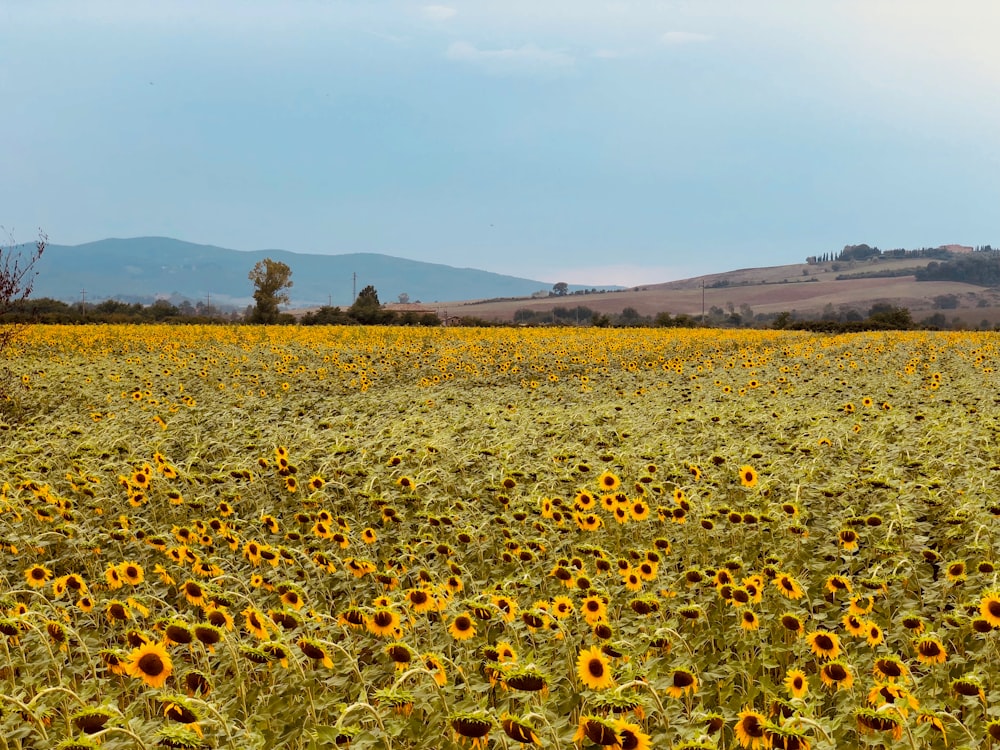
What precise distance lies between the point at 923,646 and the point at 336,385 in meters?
12.2

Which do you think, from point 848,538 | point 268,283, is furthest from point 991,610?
point 268,283

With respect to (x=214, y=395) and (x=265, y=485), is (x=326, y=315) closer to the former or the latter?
(x=214, y=395)

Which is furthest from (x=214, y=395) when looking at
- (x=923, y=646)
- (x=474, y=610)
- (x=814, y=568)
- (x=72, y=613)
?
(x=923, y=646)

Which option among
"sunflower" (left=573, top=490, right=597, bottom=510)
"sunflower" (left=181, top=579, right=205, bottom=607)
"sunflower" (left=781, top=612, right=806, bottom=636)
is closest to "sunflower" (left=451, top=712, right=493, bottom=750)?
"sunflower" (left=181, top=579, right=205, bottom=607)

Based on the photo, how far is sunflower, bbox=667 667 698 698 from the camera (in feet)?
8.88

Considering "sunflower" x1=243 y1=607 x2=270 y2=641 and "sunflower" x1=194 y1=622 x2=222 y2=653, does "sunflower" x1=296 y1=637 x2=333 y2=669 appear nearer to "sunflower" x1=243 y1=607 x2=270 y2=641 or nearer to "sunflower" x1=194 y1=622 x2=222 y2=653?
"sunflower" x1=243 y1=607 x2=270 y2=641

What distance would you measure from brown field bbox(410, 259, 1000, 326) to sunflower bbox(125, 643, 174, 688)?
94.1m

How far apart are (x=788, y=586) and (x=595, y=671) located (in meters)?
1.62

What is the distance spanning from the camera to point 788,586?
383 centimetres

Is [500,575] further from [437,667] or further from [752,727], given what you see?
[752,727]

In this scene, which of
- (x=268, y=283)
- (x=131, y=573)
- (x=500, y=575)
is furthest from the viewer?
(x=268, y=283)

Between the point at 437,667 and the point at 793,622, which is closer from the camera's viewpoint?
the point at 437,667

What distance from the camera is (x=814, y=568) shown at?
4.70 metres

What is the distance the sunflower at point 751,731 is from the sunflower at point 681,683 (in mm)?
327
